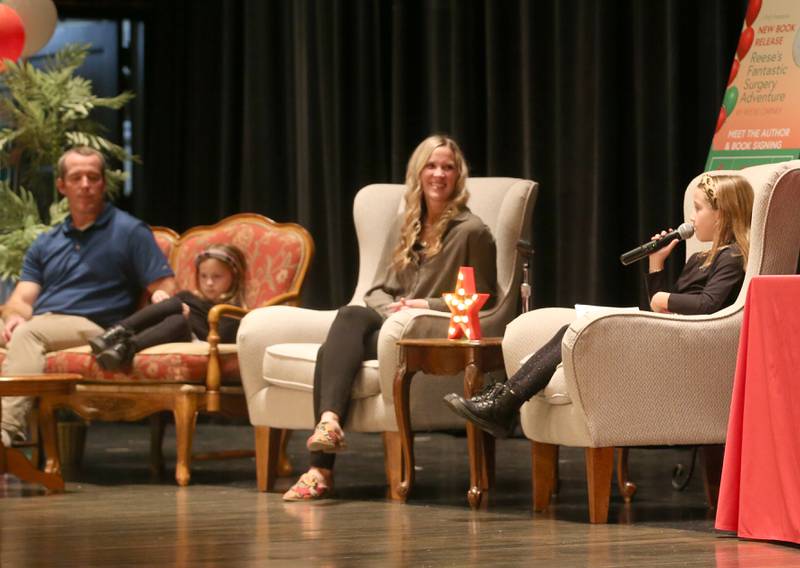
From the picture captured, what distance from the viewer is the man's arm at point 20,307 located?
5.73 m

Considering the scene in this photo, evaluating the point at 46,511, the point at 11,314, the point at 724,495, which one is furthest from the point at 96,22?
the point at 724,495

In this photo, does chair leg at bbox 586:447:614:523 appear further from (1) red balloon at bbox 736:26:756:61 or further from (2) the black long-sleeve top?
(1) red balloon at bbox 736:26:756:61

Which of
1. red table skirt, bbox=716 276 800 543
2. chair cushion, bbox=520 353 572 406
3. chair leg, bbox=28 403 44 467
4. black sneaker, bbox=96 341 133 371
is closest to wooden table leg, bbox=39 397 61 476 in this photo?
black sneaker, bbox=96 341 133 371

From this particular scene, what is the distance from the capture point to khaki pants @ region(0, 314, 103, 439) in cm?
556

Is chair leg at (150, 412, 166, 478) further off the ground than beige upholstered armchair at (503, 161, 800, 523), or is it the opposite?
beige upholstered armchair at (503, 161, 800, 523)

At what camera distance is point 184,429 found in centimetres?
536

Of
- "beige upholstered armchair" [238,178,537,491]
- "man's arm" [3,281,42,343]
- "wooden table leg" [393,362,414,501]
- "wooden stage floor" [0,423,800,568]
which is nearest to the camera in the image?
"wooden stage floor" [0,423,800,568]

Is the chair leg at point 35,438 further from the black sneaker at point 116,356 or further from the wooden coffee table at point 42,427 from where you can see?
the black sneaker at point 116,356

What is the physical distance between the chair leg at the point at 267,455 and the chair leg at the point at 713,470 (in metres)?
1.50

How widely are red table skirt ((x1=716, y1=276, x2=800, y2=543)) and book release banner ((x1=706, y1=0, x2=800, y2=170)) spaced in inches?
66.4

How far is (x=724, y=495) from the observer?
12.5ft

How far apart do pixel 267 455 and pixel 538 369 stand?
1.25 metres

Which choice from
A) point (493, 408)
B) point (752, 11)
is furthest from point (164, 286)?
point (752, 11)

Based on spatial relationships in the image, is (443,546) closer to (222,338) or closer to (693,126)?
(222,338)
